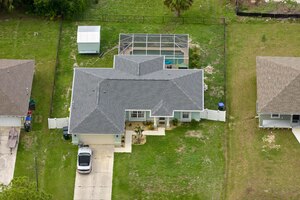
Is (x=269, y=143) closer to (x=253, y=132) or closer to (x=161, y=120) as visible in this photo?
(x=253, y=132)

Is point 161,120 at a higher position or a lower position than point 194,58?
lower

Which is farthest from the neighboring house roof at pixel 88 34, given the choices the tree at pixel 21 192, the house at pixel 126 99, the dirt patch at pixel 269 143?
the tree at pixel 21 192

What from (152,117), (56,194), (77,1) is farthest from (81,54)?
(56,194)

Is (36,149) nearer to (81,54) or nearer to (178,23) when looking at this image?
(81,54)

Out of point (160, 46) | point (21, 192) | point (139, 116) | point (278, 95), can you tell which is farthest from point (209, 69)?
point (21, 192)

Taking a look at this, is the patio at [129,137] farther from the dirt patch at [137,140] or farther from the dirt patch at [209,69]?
the dirt patch at [209,69]
